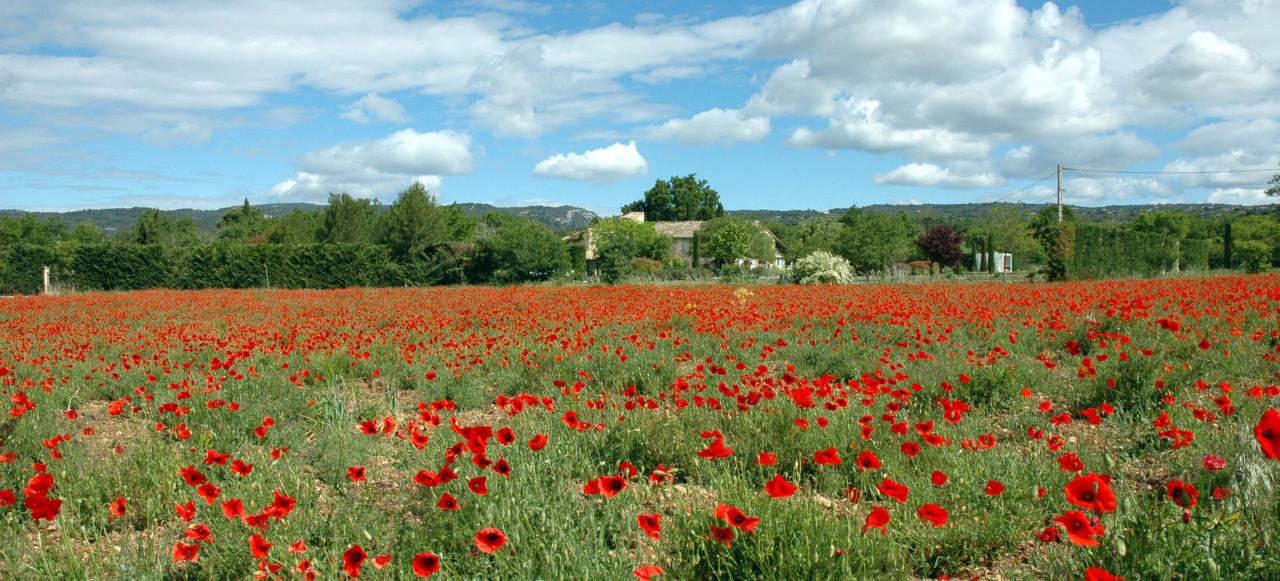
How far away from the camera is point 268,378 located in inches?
288

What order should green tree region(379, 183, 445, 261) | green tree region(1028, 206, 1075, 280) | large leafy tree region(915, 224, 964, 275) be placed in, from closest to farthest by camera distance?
green tree region(1028, 206, 1075, 280) < green tree region(379, 183, 445, 261) < large leafy tree region(915, 224, 964, 275)

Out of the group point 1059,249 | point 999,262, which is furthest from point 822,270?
point 999,262

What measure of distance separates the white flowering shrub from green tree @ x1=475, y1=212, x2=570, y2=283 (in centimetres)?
1385

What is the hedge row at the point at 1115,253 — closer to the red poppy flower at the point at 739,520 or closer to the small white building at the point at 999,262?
the small white building at the point at 999,262

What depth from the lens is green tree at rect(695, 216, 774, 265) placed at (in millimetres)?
67062

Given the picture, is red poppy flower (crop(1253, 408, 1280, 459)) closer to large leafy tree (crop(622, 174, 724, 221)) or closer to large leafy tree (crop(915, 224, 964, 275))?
large leafy tree (crop(915, 224, 964, 275))

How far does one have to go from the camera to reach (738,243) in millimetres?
66750

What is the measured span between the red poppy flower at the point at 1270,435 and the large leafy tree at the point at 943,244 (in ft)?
199

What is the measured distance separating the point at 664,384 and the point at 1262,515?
4.83 m

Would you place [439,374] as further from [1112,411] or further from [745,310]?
[745,310]

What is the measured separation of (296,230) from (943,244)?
48.0 m

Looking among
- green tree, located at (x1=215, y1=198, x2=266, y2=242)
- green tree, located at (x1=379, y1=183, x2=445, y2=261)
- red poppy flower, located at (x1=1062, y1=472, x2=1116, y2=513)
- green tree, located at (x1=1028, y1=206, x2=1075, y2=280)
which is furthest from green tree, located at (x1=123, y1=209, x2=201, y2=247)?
red poppy flower, located at (x1=1062, y1=472, x2=1116, y2=513)

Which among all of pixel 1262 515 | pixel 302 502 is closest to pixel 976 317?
pixel 1262 515

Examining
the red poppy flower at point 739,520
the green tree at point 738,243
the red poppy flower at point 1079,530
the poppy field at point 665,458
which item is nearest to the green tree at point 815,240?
the green tree at point 738,243
